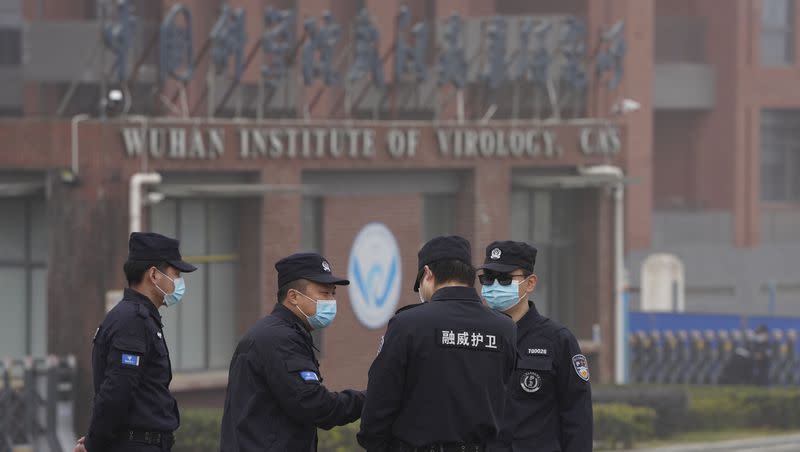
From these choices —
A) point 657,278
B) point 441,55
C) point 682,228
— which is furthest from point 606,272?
point 682,228

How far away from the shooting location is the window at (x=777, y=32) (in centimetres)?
5266

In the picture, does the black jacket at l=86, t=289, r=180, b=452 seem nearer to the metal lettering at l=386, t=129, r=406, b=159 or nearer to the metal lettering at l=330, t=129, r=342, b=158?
the metal lettering at l=330, t=129, r=342, b=158

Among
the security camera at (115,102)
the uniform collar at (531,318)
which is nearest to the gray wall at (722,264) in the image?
the security camera at (115,102)

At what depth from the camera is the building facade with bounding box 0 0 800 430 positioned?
23.7 metres

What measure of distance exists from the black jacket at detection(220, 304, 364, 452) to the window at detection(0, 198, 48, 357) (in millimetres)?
16339

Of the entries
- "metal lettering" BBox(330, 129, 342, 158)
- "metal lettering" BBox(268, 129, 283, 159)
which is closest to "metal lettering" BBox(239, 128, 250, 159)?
"metal lettering" BBox(268, 129, 283, 159)

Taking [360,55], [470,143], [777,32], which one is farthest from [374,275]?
[777,32]

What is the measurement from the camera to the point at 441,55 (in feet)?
97.2

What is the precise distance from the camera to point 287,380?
8320 millimetres

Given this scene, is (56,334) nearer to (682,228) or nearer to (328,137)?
(328,137)

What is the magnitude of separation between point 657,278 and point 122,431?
108 feet

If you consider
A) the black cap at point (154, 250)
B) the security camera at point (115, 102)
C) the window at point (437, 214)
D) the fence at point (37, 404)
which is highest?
the security camera at point (115, 102)

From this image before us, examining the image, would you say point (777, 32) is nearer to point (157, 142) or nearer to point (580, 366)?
point (157, 142)

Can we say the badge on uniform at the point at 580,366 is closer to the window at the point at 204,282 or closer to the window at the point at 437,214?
the window at the point at 204,282
